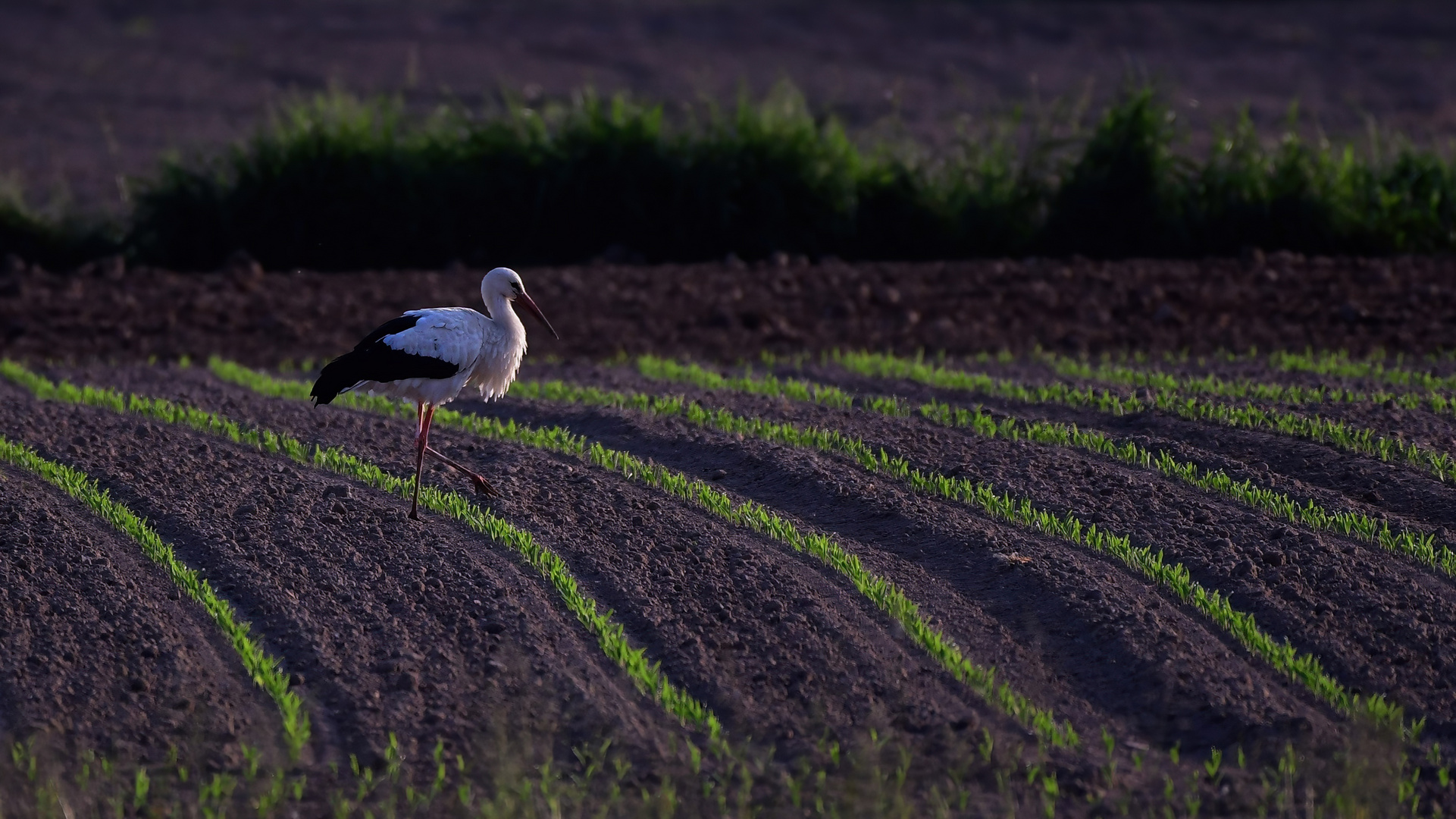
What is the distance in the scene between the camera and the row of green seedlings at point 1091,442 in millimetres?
6910

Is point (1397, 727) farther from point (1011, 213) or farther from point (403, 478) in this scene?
point (1011, 213)

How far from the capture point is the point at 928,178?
16.5m

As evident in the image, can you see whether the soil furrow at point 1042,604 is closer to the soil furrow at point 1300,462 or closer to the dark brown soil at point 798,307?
the soil furrow at point 1300,462

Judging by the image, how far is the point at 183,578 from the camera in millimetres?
6543

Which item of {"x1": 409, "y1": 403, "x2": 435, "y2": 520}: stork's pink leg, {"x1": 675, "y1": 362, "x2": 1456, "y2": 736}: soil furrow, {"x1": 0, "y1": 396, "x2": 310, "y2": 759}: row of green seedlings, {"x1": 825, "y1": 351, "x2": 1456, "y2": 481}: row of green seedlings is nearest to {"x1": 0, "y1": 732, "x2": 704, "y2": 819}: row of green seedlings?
{"x1": 0, "y1": 396, "x2": 310, "y2": 759}: row of green seedlings

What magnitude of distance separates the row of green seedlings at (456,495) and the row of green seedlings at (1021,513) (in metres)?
0.86

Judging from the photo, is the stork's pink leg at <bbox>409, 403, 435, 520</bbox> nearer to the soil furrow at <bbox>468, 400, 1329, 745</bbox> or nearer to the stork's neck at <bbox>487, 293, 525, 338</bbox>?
the stork's neck at <bbox>487, 293, 525, 338</bbox>

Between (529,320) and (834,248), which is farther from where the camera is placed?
(834,248)

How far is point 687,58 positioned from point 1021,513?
28.3 m

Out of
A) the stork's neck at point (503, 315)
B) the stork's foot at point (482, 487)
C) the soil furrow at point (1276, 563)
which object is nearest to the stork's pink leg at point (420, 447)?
the stork's foot at point (482, 487)

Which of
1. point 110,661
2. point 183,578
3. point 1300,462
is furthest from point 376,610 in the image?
point 1300,462

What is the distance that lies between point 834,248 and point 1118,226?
289cm

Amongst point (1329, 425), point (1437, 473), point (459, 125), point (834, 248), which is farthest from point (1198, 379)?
point (459, 125)

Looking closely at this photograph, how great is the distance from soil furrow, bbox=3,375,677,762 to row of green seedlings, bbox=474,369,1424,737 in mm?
2198
